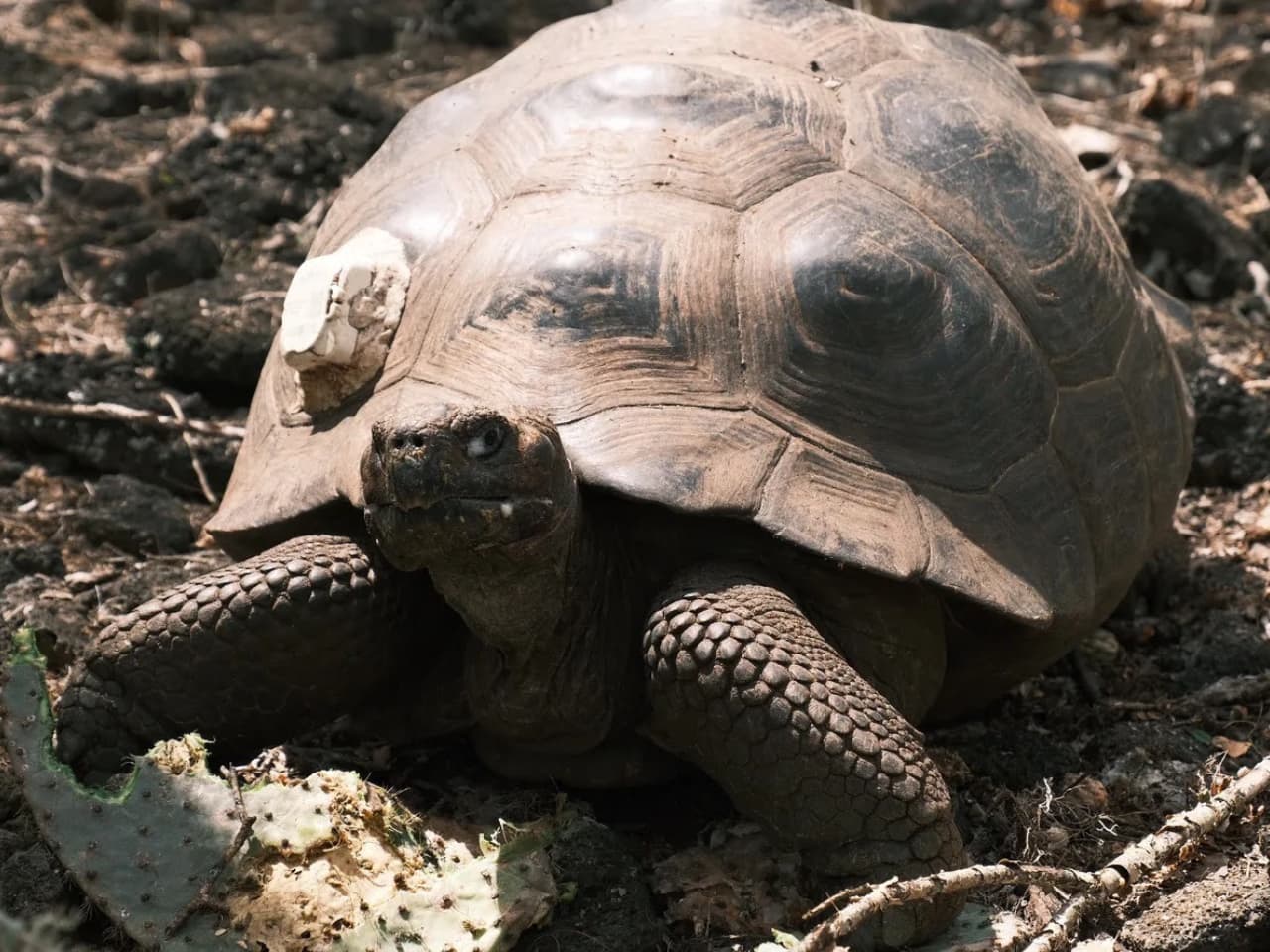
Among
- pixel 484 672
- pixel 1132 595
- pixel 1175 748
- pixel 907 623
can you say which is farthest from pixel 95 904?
pixel 1132 595

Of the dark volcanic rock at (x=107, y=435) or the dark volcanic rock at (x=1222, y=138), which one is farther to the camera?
the dark volcanic rock at (x=1222, y=138)

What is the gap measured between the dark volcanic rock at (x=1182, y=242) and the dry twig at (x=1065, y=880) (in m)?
2.84

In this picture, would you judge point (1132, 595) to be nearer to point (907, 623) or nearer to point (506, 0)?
point (907, 623)

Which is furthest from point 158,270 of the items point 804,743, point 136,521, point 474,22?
point 804,743

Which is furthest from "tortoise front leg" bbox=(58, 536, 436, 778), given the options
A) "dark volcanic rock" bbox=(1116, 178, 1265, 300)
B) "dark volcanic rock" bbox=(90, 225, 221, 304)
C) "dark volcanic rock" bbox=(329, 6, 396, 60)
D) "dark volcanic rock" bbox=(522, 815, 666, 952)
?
"dark volcanic rock" bbox=(329, 6, 396, 60)

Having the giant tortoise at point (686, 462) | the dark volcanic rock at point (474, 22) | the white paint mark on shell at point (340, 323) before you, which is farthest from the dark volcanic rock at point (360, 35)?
the white paint mark on shell at point (340, 323)

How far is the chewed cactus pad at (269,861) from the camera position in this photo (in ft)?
9.57

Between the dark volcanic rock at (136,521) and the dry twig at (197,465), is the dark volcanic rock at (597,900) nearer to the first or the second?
the dark volcanic rock at (136,521)

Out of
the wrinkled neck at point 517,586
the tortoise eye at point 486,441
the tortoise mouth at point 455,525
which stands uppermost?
the tortoise eye at point 486,441

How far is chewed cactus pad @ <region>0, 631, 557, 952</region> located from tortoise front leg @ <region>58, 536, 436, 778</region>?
0.16 metres

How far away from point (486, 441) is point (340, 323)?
27.6 inches

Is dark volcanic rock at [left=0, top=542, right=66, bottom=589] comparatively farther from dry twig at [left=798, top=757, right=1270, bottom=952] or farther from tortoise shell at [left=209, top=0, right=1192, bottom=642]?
dry twig at [left=798, top=757, right=1270, bottom=952]

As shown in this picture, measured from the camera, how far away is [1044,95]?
7.20 m

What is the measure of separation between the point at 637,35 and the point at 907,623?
4.94ft
